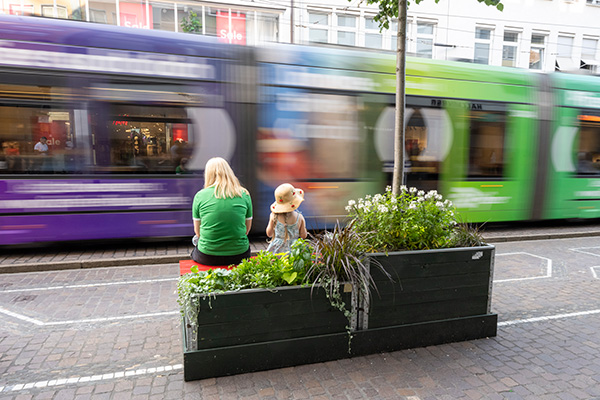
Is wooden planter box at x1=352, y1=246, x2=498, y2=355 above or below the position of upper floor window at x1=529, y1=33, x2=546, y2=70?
below

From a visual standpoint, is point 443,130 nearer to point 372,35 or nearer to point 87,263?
point 87,263

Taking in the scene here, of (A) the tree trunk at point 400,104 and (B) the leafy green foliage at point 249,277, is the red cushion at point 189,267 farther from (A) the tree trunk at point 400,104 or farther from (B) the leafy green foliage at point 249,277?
(A) the tree trunk at point 400,104

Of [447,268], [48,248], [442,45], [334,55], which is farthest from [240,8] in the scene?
[447,268]

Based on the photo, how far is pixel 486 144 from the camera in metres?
9.27

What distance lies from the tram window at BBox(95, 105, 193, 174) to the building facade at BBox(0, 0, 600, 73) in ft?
44.2

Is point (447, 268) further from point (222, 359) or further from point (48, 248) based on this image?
point (48, 248)

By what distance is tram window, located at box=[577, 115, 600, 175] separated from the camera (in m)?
10.1

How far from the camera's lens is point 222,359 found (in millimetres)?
3400

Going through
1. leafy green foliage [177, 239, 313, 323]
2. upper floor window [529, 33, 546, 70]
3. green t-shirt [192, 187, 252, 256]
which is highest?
upper floor window [529, 33, 546, 70]

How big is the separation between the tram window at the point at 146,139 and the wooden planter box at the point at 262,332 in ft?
13.9

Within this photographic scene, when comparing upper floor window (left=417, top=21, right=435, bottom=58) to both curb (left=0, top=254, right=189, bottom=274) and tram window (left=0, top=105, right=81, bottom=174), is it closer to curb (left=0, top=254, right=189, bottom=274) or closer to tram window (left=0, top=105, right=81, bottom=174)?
curb (left=0, top=254, right=189, bottom=274)

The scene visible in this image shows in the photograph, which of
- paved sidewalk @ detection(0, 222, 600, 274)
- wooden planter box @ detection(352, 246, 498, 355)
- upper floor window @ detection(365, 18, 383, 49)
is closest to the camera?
wooden planter box @ detection(352, 246, 498, 355)

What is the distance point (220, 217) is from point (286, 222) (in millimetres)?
810

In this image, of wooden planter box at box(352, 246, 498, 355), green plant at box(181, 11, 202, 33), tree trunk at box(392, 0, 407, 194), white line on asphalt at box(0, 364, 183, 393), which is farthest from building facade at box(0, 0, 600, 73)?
white line on asphalt at box(0, 364, 183, 393)
